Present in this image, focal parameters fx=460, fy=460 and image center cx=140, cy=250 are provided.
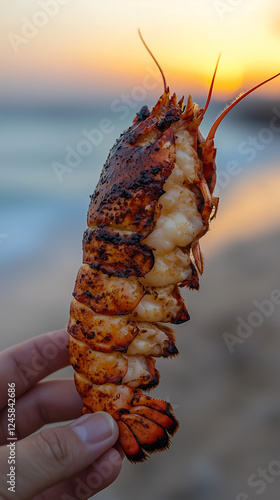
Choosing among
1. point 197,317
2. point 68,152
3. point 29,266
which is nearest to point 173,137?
point 197,317

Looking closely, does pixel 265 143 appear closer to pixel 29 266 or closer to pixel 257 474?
pixel 29 266

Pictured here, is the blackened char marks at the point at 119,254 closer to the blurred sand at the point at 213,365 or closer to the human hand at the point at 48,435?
the human hand at the point at 48,435

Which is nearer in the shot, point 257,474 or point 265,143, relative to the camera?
point 257,474

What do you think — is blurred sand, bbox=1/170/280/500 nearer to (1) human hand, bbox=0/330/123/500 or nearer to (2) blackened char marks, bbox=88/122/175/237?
(1) human hand, bbox=0/330/123/500

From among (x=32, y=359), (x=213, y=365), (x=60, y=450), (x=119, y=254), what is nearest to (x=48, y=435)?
(x=60, y=450)

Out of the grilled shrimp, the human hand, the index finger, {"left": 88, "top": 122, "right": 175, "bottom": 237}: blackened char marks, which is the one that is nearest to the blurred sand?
the human hand

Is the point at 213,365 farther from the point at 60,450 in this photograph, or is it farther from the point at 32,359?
the point at 60,450

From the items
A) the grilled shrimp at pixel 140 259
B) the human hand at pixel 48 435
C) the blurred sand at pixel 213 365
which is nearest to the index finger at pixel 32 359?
the human hand at pixel 48 435
